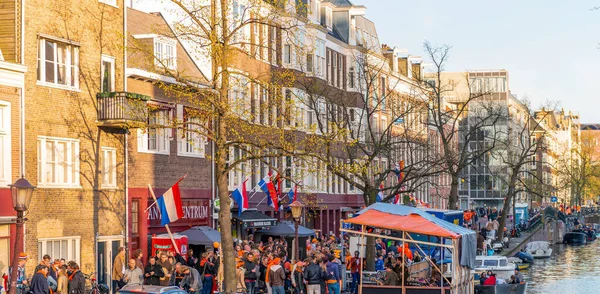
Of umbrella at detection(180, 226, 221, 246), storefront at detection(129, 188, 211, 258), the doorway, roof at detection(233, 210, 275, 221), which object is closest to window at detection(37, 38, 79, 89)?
storefront at detection(129, 188, 211, 258)

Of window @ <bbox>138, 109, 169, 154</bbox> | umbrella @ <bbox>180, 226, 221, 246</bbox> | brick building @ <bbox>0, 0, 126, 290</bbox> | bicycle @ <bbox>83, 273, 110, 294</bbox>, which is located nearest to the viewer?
brick building @ <bbox>0, 0, 126, 290</bbox>

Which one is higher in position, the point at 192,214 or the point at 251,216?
the point at 192,214

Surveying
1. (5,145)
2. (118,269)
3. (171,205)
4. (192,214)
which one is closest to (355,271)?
(171,205)

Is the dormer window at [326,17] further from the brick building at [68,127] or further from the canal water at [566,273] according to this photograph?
the brick building at [68,127]

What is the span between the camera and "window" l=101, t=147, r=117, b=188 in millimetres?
39688

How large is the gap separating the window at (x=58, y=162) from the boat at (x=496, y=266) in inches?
976

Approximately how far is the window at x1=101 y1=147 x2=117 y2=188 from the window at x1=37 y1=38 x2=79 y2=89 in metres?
A: 3.41

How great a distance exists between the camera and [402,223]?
1284 inches

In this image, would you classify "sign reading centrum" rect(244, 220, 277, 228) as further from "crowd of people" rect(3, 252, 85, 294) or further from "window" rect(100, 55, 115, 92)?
"crowd of people" rect(3, 252, 85, 294)

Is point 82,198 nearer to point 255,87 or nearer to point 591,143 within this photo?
point 255,87

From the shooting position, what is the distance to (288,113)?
123 ft

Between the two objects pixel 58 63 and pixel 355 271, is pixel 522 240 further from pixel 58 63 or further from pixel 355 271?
pixel 58 63

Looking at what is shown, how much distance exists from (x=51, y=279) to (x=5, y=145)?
5.02 m

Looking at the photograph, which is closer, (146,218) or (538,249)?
(146,218)
